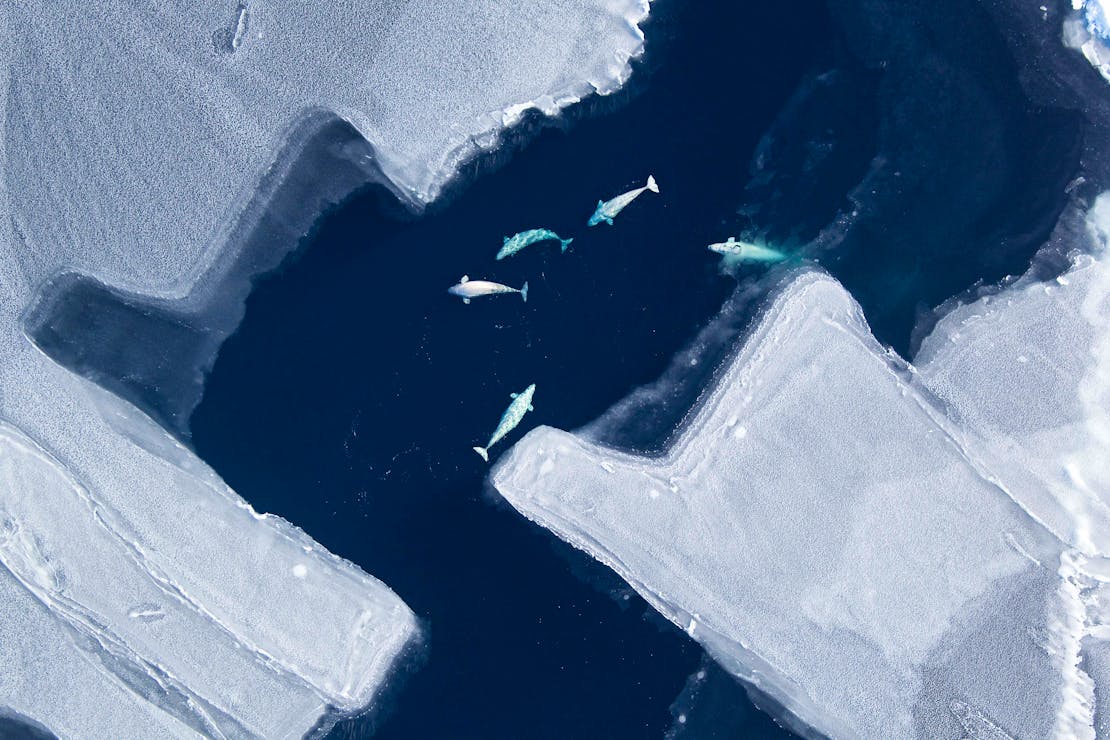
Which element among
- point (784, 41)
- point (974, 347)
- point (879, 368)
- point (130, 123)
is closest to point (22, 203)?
point (130, 123)

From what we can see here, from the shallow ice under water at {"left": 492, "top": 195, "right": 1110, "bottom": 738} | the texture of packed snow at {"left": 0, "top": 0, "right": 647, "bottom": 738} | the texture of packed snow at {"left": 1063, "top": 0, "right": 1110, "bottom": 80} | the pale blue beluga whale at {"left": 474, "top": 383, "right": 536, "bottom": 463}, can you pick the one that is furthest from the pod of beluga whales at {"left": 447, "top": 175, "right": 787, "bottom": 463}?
the texture of packed snow at {"left": 1063, "top": 0, "right": 1110, "bottom": 80}

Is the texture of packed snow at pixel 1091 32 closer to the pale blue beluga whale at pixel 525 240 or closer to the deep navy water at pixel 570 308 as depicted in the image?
the deep navy water at pixel 570 308

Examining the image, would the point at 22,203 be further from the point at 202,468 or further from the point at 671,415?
the point at 671,415

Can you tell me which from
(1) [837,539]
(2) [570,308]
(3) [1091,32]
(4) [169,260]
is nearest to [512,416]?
(2) [570,308]

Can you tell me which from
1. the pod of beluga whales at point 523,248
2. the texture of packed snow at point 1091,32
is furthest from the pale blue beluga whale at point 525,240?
the texture of packed snow at point 1091,32

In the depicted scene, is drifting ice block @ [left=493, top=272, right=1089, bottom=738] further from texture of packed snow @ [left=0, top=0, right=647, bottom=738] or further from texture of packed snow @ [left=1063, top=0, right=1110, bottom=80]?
texture of packed snow @ [left=1063, top=0, right=1110, bottom=80]

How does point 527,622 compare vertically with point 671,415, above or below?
below

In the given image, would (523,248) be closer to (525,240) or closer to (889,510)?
(525,240)

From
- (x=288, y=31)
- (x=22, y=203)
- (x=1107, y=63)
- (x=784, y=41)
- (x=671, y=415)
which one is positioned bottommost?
(x=22, y=203)
